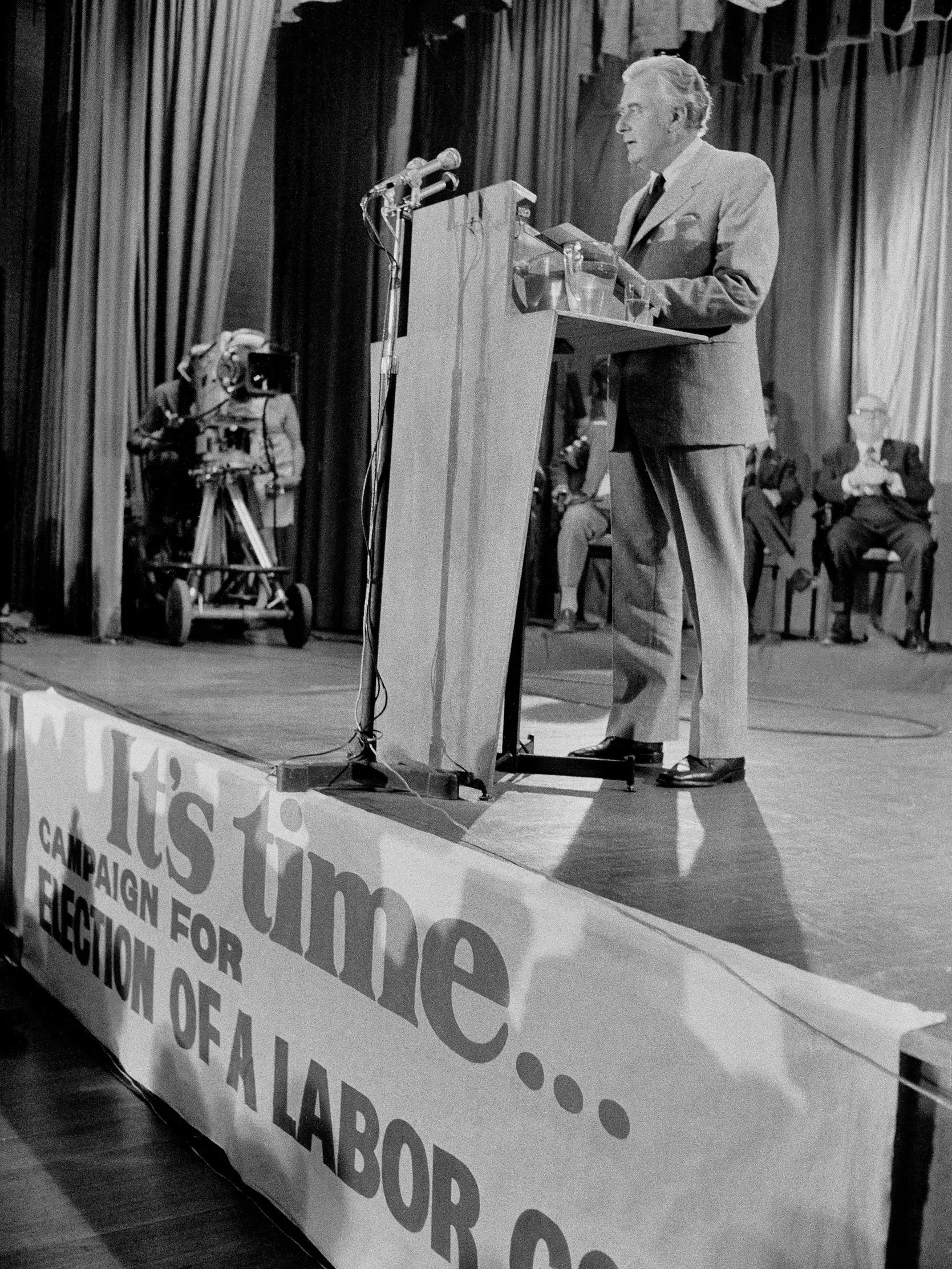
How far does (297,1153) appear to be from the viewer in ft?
5.12

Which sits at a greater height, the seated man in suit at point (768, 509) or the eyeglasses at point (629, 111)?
the eyeglasses at point (629, 111)

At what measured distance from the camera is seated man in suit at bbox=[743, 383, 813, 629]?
5.84 m

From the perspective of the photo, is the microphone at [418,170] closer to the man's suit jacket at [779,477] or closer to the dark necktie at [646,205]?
the dark necktie at [646,205]

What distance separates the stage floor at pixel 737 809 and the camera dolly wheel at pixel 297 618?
2.99 feet

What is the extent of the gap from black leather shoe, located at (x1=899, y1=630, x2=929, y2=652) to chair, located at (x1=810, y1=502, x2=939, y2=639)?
75 millimetres

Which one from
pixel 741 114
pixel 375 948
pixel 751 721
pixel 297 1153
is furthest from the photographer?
pixel 741 114

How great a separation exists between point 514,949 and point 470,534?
2.52 ft

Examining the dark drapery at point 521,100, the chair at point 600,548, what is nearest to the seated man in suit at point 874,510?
the chair at point 600,548

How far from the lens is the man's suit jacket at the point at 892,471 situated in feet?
18.4

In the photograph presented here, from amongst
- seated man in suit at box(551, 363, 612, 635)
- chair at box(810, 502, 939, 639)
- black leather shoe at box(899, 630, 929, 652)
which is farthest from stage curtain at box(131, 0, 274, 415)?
black leather shoe at box(899, 630, 929, 652)

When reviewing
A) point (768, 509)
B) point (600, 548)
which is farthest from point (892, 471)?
point (600, 548)

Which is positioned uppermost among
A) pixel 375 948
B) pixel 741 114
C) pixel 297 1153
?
pixel 741 114

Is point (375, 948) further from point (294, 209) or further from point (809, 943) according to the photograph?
point (294, 209)

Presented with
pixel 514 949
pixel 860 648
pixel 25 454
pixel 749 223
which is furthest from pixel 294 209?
pixel 514 949
